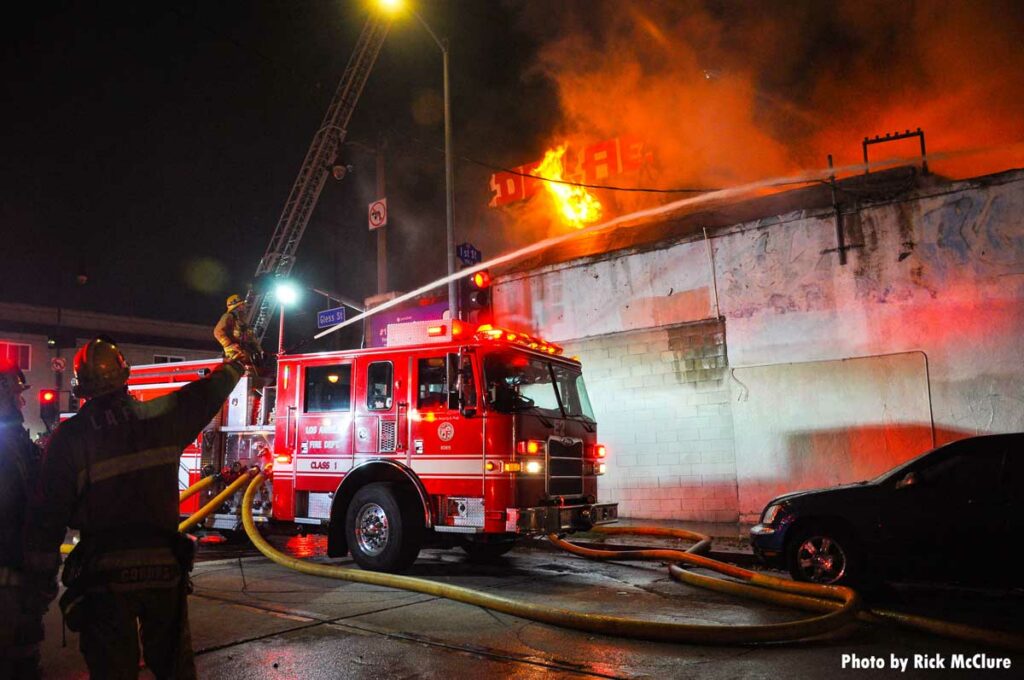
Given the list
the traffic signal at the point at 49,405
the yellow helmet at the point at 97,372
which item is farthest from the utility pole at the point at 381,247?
the yellow helmet at the point at 97,372

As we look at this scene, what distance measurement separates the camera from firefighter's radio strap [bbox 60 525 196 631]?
2689mm

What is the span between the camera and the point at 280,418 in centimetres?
865

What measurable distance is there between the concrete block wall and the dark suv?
4.40m

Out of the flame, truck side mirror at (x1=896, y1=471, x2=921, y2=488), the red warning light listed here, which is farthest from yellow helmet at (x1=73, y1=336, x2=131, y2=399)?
the flame

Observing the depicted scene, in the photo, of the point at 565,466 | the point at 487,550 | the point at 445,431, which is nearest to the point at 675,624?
the point at 565,466

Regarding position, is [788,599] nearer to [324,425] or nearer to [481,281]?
[324,425]

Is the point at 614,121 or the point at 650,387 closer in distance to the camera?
the point at 650,387

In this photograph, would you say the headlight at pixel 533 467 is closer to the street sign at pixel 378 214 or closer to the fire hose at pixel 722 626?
the fire hose at pixel 722 626

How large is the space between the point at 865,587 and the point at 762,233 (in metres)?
6.27

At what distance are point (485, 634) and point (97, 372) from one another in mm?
3455

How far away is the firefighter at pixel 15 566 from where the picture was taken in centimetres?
280

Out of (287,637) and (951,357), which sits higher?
(951,357)

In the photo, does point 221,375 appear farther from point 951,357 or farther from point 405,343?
point 951,357

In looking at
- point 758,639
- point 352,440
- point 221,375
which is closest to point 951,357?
point 758,639
